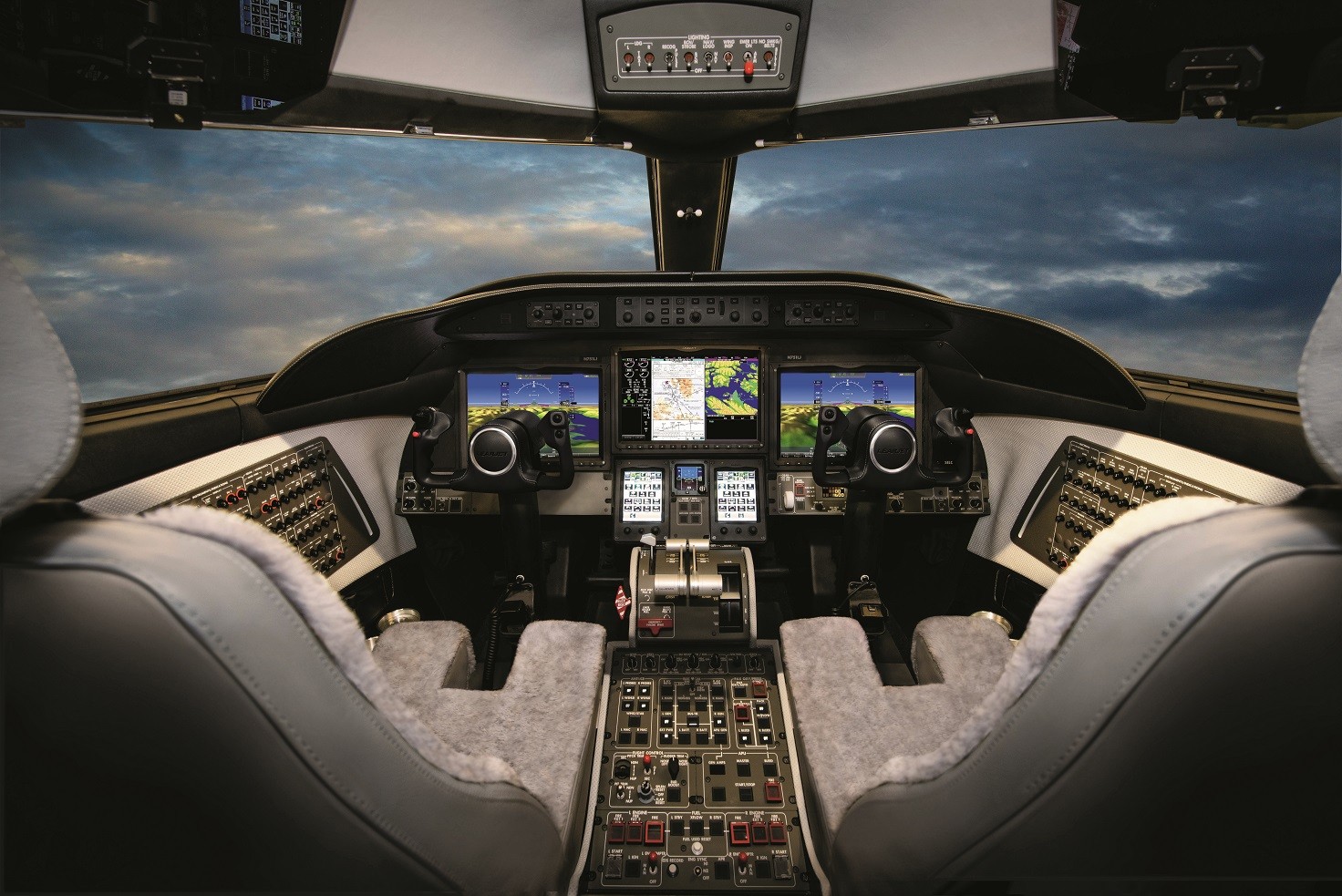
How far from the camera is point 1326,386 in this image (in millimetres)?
542

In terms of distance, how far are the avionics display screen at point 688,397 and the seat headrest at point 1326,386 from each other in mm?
1979

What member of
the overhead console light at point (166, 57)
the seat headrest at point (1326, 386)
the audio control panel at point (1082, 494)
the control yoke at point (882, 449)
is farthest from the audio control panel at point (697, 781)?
the overhead console light at point (166, 57)

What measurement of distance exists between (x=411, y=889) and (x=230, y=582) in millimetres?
388

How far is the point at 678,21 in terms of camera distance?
2.00 m

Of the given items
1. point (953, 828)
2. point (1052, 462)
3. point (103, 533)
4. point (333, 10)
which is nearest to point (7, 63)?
point (333, 10)

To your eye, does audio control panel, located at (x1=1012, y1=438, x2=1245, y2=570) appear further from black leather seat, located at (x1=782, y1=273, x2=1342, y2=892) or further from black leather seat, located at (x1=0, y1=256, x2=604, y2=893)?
black leather seat, located at (x1=0, y1=256, x2=604, y2=893)

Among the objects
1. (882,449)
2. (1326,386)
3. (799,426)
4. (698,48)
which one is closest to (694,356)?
(799,426)

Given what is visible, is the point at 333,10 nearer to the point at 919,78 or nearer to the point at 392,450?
the point at 392,450

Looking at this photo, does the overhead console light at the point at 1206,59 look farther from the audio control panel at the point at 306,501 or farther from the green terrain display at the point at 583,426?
the audio control panel at the point at 306,501

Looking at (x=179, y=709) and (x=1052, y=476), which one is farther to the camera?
(x=1052, y=476)

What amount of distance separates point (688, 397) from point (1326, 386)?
205 centimetres

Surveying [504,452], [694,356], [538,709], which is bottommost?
[538,709]

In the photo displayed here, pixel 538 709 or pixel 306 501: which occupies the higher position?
pixel 306 501

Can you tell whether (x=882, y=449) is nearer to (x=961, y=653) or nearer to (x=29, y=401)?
(x=961, y=653)
